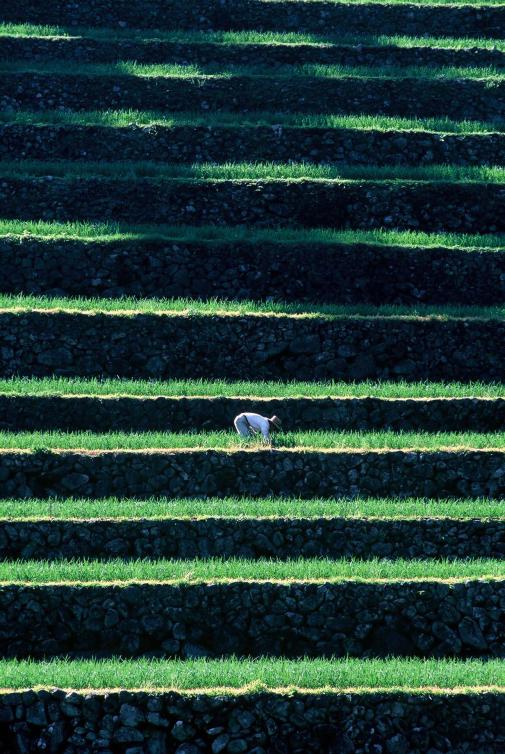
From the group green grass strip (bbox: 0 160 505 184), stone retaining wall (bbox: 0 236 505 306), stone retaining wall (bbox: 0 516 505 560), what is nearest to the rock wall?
stone retaining wall (bbox: 0 516 505 560)

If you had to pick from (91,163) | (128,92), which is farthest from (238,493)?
(128,92)

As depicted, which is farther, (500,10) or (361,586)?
(500,10)

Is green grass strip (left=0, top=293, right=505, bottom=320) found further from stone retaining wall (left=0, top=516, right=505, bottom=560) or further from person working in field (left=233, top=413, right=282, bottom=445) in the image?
stone retaining wall (left=0, top=516, right=505, bottom=560)

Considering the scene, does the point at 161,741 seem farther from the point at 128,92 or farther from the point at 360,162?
the point at 128,92

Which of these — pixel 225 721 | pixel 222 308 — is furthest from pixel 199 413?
pixel 225 721

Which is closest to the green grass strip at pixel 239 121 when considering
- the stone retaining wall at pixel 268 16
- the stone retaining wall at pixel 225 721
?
the stone retaining wall at pixel 268 16

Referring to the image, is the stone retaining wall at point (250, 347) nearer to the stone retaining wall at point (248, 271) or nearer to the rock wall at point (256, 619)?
the stone retaining wall at point (248, 271)
